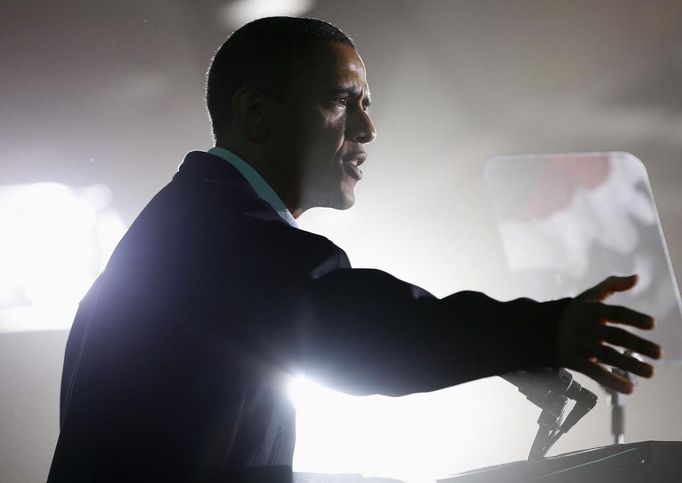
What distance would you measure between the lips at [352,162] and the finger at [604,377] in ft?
1.45

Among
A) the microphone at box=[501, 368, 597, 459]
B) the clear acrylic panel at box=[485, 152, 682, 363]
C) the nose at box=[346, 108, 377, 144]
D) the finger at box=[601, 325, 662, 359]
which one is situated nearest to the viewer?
the finger at box=[601, 325, 662, 359]

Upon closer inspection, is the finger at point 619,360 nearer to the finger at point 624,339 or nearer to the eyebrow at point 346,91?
the finger at point 624,339

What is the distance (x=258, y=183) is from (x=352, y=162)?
120mm

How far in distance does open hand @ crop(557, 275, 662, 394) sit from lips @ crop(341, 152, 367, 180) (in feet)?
1.39

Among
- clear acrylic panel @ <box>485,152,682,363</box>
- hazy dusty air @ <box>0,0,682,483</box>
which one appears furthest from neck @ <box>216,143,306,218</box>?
hazy dusty air @ <box>0,0,682,483</box>

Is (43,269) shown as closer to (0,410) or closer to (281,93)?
(0,410)

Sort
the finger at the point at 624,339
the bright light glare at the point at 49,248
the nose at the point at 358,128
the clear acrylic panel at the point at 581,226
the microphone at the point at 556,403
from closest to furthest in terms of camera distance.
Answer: the finger at the point at 624,339 < the microphone at the point at 556,403 < the nose at the point at 358,128 < the clear acrylic panel at the point at 581,226 < the bright light glare at the point at 49,248

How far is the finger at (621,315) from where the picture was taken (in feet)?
1.60

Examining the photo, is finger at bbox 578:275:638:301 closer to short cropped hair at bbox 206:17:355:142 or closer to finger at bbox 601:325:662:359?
finger at bbox 601:325:662:359

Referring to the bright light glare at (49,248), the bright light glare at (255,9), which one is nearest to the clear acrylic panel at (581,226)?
the bright light glare at (255,9)

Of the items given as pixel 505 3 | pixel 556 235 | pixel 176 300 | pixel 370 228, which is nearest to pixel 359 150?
pixel 176 300

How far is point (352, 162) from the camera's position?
89 centimetres

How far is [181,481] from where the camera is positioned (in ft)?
2.02

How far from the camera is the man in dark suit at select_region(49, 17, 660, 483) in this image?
1.69 feet
